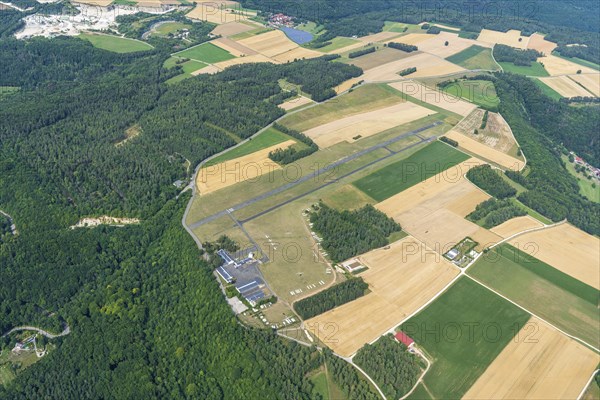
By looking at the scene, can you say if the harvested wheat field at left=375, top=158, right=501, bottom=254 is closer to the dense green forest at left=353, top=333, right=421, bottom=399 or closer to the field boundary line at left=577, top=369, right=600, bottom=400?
the dense green forest at left=353, top=333, right=421, bottom=399

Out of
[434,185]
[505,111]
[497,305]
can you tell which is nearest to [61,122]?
A: [434,185]

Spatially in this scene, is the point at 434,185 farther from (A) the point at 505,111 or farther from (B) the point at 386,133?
(A) the point at 505,111

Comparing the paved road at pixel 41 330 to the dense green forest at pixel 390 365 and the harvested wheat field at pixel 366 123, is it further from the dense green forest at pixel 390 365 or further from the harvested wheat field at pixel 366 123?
the harvested wheat field at pixel 366 123

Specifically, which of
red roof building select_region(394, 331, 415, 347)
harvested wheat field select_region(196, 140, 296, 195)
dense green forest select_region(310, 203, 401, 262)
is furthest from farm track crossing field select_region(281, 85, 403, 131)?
red roof building select_region(394, 331, 415, 347)

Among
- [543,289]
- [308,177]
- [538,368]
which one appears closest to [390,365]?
[538,368]

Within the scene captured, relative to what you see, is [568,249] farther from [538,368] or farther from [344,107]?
[344,107]

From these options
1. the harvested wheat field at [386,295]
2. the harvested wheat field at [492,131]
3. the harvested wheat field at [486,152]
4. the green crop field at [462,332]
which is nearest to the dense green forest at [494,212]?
the harvested wheat field at [386,295]
